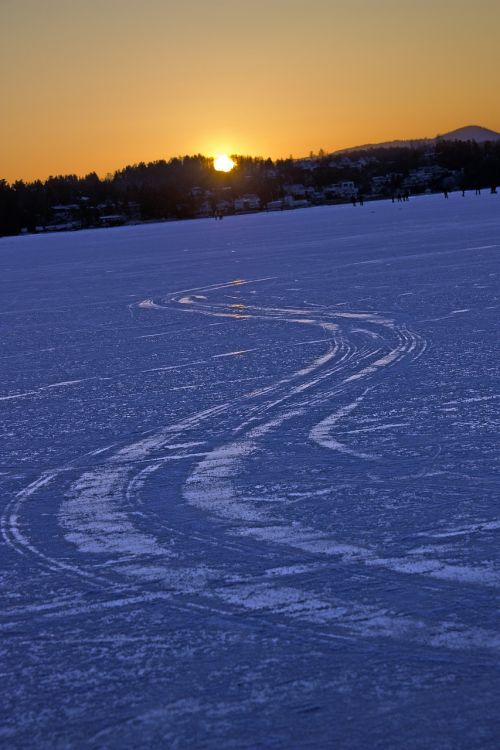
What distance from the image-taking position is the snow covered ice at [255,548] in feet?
8.42

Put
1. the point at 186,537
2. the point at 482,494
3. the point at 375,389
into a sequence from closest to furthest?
1. the point at 186,537
2. the point at 482,494
3. the point at 375,389

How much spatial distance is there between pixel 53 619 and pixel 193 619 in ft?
1.50

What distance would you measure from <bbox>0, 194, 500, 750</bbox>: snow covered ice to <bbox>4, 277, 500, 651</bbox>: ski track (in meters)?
0.01

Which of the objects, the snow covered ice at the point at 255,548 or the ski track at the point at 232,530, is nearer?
the snow covered ice at the point at 255,548

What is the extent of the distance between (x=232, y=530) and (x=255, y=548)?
0.85 feet

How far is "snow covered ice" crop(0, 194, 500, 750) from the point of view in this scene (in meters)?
2.57

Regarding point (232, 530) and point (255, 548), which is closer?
point (255, 548)

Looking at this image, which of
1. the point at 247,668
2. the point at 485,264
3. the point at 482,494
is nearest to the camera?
the point at 247,668

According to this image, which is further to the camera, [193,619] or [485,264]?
[485,264]

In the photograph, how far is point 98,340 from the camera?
11.0 metres

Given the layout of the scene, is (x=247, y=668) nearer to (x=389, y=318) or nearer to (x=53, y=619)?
(x=53, y=619)

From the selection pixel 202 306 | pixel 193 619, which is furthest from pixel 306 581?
pixel 202 306

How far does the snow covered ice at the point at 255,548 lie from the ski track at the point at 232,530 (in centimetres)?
1

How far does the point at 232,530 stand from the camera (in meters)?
4.02
